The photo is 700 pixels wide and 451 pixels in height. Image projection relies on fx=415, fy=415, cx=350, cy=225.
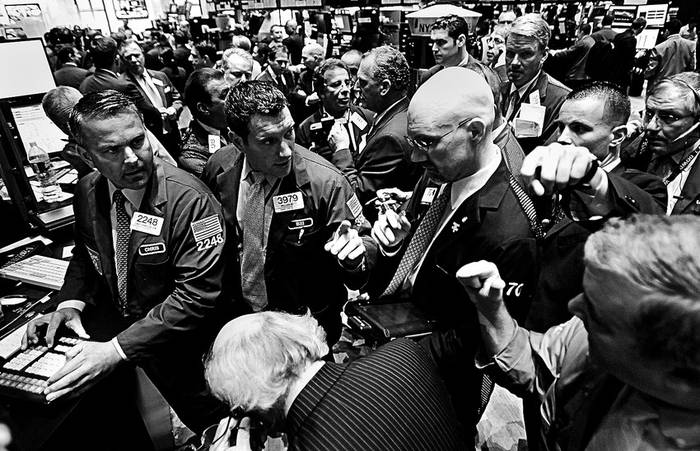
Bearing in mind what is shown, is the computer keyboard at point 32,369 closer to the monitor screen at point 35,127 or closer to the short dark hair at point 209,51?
the monitor screen at point 35,127

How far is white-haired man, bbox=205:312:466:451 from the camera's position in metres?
1.17

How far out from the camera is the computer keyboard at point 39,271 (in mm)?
2229

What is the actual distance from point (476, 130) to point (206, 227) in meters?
1.17

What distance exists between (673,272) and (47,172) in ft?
13.3

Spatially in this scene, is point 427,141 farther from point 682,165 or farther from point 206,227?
point 682,165

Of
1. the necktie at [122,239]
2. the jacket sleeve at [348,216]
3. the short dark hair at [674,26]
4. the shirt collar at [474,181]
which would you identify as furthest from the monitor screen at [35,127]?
the short dark hair at [674,26]

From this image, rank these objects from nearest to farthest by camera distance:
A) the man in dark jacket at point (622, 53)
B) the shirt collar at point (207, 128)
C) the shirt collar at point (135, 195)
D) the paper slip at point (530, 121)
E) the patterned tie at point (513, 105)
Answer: the shirt collar at point (135, 195)
the shirt collar at point (207, 128)
the paper slip at point (530, 121)
the patterned tie at point (513, 105)
the man in dark jacket at point (622, 53)

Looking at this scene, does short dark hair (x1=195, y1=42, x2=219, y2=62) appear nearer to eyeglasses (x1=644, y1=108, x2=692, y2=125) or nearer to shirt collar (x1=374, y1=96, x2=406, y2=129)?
shirt collar (x1=374, y1=96, x2=406, y2=129)

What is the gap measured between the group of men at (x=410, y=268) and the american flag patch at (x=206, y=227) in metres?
0.01

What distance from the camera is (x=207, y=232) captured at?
1.79 meters

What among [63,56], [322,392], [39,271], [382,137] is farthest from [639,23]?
[63,56]

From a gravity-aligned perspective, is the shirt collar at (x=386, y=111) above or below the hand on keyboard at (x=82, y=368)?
above


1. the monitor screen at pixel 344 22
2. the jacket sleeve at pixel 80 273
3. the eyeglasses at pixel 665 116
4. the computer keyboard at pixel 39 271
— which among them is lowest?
the computer keyboard at pixel 39 271

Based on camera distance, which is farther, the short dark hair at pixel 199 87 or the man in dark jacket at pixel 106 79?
the man in dark jacket at pixel 106 79
